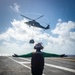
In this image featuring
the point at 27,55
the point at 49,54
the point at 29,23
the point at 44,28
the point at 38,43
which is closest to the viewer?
the point at 49,54

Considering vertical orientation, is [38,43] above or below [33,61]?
above

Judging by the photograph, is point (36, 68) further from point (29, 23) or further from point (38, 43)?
point (29, 23)

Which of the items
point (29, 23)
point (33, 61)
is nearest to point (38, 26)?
point (29, 23)

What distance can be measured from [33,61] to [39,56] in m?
0.35

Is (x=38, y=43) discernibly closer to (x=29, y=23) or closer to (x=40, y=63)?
(x=40, y=63)

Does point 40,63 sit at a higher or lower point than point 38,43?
lower

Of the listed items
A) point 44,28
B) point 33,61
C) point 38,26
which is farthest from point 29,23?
point 33,61

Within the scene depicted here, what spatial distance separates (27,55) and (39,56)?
0.89 meters

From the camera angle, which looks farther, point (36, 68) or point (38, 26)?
point (38, 26)

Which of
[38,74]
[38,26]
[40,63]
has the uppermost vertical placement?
[38,26]

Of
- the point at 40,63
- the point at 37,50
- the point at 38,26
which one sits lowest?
the point at 40,63

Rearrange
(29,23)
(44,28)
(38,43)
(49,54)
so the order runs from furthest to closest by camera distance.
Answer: (44,28) < (29,23) < (38,43) < (49,54)

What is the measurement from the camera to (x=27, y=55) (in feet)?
19.0

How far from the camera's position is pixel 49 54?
539cm
